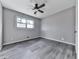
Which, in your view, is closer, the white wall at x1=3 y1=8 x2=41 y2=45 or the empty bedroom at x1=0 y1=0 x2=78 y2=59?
the empty bedroom at x1=0 y1=0 x2=78 y2=59

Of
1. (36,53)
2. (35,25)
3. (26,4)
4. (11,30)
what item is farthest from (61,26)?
(11,30)

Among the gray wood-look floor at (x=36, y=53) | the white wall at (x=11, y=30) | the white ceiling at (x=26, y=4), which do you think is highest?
the white ceiling at (x=26, y=4)

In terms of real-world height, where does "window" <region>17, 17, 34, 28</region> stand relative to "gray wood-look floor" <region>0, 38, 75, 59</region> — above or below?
above

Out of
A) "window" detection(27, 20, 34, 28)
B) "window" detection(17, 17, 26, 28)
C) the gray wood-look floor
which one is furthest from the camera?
"window" detection(27, 20, 34, 28)

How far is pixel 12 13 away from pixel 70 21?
4481 millimetres

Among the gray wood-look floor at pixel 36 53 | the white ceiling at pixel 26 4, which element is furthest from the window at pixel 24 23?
the gray wood-look floor at pixel 36 53

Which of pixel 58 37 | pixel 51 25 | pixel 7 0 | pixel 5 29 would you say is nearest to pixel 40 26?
pixel 51 25

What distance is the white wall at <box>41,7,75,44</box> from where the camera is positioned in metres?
3.61

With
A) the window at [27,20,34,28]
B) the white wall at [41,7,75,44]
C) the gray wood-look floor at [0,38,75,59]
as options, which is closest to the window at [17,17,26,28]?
the window at [27,20,34,28]

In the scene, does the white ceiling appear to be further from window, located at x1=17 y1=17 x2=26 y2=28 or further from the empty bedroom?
window, located at x1=17 y1=17 x2=26 y2=28

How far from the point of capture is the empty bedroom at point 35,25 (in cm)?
275

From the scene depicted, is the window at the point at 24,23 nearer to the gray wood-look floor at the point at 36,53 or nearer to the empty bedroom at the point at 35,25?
the empty bedroom at the point at 35,25

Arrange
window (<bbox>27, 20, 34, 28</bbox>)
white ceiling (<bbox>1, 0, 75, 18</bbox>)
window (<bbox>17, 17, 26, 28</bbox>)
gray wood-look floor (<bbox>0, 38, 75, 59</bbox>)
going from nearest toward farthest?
1. gray wood-look floor (<bbox>0, 38, 75, 59</bbox>)
2. white ceiling (<bbox>1, 0, 75, 18</bbox>)
3. window (<bbox>17, 17, 26, 28</bbox>)
4. window (<bbox>27, 20, 34, 28</bbox>)

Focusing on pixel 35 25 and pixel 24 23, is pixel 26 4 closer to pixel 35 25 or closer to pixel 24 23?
pixel 24 23
